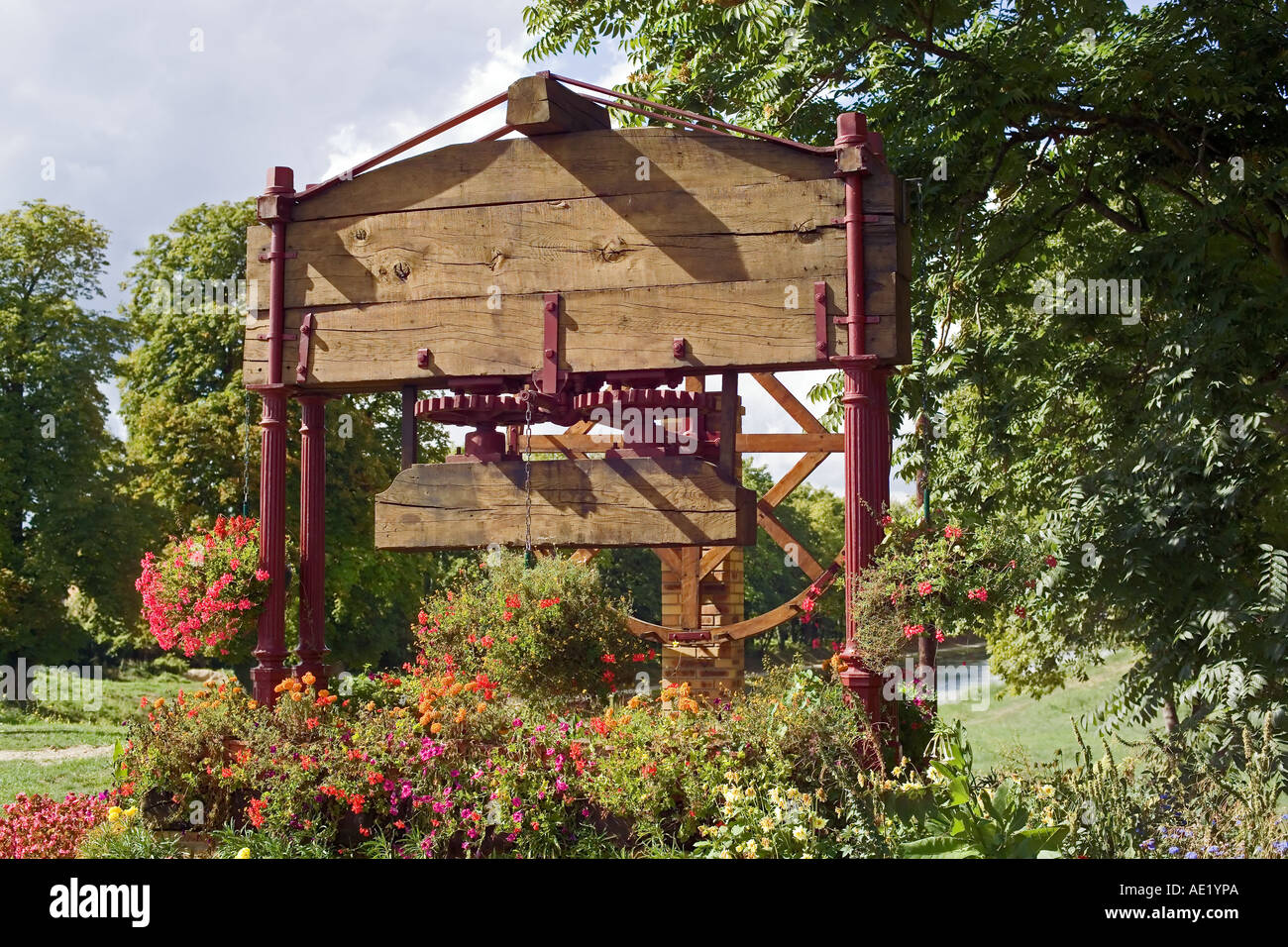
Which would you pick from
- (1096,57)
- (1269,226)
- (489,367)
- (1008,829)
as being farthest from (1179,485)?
(489,367)

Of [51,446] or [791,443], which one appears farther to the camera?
[51,446]

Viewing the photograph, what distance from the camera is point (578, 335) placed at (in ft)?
26.2

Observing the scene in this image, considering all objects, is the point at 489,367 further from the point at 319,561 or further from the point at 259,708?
the point at 259,708

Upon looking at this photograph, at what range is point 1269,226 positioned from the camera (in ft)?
34.5

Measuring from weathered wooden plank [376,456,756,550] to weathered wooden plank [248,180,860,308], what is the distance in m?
1.18

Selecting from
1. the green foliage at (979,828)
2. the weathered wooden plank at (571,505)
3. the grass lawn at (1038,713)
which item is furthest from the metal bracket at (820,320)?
the grass lawn at (1038,713)

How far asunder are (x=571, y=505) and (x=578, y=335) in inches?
43.9

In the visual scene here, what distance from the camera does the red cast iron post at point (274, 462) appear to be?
28.1 feet

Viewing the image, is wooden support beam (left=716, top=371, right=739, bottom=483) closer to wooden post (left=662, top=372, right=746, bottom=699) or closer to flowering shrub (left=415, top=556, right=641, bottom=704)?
flowering shrub (left=415, top=556, right=641, bottom=704)

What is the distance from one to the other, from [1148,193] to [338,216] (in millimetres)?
9875

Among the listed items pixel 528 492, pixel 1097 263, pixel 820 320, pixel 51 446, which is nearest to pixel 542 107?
pixel 820 320

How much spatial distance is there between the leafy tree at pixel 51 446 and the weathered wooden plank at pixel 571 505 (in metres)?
16.9

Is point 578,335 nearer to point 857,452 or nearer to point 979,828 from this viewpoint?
point 857,452

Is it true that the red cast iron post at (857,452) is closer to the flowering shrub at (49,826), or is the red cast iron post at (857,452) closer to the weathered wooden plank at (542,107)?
the weathered wooden plank at (542,107)
